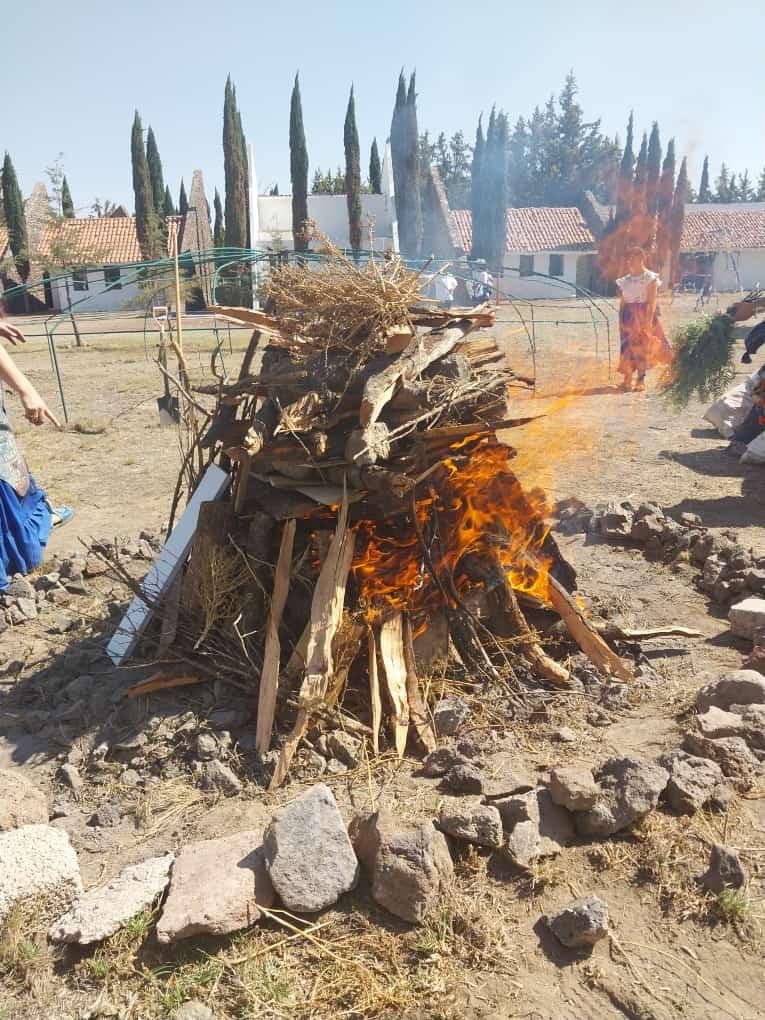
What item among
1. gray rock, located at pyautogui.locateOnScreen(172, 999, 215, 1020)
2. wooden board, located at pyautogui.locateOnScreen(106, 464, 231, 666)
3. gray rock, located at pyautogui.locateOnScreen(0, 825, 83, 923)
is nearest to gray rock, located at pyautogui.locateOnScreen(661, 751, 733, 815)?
gray rock, located at pyautogui.locateOnScreen(172, 999, 215, 1020)

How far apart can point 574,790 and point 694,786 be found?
57cm

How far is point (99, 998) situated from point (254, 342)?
3.67 m

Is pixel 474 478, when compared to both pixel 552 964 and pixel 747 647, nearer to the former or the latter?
pixel 747 647

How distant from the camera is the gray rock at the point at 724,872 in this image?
9.36 ft

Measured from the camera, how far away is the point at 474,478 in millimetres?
4594

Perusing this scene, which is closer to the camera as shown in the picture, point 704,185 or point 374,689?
point 374,689

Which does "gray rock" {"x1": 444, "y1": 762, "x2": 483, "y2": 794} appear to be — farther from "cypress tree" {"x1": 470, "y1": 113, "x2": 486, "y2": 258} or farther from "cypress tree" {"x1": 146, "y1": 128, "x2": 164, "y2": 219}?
"cypress tree" {"x1": 146, "y1": 128, "x2": 164, "y2": 219}

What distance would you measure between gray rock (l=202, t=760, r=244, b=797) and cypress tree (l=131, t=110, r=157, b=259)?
38.8 m

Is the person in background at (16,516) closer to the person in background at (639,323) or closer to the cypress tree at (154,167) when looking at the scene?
the person in background at (639,323)

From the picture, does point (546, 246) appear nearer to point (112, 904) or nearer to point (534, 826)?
point (534, 826)

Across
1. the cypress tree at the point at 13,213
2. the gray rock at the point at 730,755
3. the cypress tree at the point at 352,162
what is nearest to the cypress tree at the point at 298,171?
the cypress tree at the point at 352,162

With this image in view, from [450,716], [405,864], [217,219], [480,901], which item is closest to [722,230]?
[217,219]

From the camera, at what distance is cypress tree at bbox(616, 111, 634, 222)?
4778 centimetres

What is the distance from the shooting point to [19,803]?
133 inches
